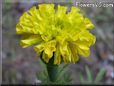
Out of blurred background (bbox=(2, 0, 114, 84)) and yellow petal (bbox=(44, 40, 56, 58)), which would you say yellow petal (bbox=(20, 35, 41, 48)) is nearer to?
yellow petal (bbox=(44, 40, 56, 58))

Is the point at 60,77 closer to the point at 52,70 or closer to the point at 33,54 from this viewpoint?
the point at 52,70

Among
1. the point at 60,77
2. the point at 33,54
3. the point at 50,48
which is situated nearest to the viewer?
the point at 50,48

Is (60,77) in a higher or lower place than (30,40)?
lower

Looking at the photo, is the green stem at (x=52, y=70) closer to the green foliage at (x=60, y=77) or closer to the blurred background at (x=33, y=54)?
the green foliage at (x=60, y=77)

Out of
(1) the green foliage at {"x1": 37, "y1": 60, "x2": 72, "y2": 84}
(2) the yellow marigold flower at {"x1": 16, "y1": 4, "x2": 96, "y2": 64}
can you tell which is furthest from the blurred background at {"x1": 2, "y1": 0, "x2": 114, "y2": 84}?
(2) the yellow marigold flower at {"x1": 16, "y1": 4, "x2": 96, "y2": 64}

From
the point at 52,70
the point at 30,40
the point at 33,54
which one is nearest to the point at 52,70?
the point at 52,70
